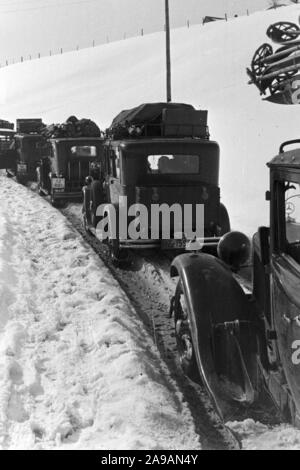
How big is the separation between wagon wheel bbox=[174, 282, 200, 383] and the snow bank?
0.71 m

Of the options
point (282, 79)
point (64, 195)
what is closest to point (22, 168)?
point (64, 195)

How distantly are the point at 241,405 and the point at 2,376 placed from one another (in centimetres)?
203

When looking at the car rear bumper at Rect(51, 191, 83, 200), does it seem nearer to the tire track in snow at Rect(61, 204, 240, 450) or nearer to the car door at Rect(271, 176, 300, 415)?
the tire track in snow at Rect(61, 204, 240, 450)

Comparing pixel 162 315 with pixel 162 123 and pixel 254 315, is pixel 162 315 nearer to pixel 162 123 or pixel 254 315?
pixel 254 315

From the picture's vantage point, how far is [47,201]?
49.5ft

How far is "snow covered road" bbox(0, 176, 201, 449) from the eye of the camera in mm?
3611

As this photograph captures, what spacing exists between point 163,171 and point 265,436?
5.84 metres

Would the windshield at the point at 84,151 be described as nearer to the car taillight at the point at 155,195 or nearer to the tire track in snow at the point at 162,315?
the tire track in snow at the point at 162,315

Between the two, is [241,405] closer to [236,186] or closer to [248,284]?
[248,284]

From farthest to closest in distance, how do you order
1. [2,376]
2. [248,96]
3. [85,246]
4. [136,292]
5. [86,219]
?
[248,96] → [86,219] → [85,246] → [136,292] → [2,376]

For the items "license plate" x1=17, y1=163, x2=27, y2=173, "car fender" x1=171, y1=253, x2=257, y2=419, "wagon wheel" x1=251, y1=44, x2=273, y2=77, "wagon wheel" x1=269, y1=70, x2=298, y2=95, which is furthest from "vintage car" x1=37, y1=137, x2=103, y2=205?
"car fender" x1=171, y1=253, x2=257, y2=419

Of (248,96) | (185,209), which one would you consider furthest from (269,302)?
(248,96)

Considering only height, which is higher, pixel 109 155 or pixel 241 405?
pixel 109 155

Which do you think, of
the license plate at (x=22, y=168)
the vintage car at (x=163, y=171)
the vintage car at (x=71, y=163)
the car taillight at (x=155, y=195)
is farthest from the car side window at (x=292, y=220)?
the license plate at (x=22, y=168)
